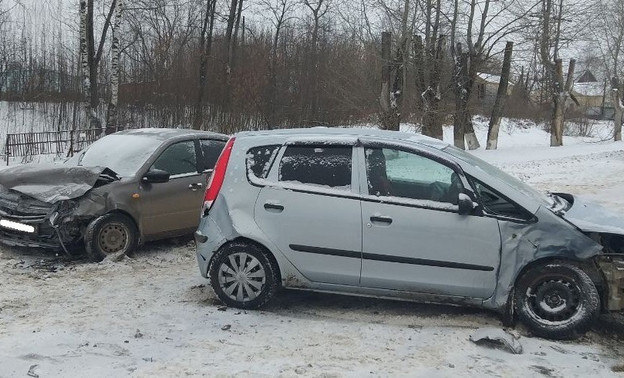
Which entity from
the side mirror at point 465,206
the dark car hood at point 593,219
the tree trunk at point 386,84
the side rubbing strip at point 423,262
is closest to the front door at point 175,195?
the side rubbing strip at point 423,262

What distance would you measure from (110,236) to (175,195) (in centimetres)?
96

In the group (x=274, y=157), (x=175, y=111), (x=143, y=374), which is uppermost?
(x=175, y=111)

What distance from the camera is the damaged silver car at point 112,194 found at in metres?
6.49

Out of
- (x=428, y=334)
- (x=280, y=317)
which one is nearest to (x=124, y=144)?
(x=280, y=317)

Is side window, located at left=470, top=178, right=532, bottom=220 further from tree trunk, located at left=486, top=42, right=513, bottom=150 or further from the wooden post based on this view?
tree trunk, located at left=486, top=42, right=513, bottom=150

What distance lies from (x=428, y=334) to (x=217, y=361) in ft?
5.65

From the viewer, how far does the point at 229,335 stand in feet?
15.2

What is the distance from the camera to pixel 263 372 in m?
3.99

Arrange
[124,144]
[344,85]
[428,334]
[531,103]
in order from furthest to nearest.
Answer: [531,103] → [344,85] → [124,144] → [428,334]

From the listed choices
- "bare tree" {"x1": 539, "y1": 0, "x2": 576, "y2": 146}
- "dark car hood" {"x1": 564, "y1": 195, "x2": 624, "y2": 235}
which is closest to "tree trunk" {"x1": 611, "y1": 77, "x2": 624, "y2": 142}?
"bare tree" {"x1": 539, "y1": 0, "x2": 576, "y2": 146}

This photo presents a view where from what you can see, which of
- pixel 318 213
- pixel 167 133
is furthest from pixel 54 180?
pixel 318 213

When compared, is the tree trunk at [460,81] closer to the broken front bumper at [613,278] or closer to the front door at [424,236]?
the front door at [424,236]

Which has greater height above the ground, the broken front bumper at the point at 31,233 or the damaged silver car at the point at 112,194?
the damaged silver car at the point at 112,194

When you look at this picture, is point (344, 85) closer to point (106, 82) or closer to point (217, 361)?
point (106, 82)
